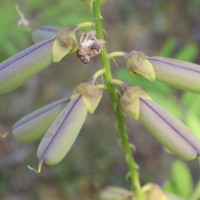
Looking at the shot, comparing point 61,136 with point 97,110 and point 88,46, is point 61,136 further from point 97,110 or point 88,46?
point 97,110

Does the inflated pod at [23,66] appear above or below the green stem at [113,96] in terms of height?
above

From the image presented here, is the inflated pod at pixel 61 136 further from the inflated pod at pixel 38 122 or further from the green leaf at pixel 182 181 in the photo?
the green leaf at pixel 182 181

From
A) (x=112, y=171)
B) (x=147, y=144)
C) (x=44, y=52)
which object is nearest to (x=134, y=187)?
(x=44, y=52)

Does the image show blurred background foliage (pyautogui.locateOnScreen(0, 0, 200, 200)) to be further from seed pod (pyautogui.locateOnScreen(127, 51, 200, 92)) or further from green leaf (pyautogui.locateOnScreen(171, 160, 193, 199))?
seed pod (pyautogui.locateOnScreen(127, 51, 200, 92))

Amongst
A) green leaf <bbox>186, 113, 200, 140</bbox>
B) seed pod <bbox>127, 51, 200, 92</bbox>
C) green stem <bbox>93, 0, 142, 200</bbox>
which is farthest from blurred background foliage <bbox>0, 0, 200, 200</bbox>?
seed pod <bbox>127, 51, 200, 92</bbox>

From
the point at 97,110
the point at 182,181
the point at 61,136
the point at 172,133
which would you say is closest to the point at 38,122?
the point at 61,136

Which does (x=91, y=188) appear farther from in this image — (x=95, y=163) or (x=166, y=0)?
(x=166, y=0)

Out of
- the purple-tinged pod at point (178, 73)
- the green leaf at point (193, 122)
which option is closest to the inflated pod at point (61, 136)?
the purple-tinged pod at point (178, 73)
